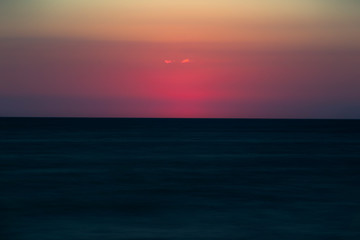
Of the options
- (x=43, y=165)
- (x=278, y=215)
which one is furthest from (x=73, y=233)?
(x=43, y=165)

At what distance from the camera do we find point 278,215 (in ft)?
29.6

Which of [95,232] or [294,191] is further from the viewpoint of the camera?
[294,191]

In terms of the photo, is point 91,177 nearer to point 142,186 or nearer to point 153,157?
point 142,186

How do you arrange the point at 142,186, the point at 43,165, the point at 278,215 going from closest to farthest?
the point at 278,215 < the point at 142,186 < the point at 43,165

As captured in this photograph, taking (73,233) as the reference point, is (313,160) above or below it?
above

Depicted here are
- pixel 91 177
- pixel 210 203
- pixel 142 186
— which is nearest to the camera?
pixel 210 203

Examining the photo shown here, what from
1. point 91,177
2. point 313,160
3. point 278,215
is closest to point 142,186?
point 91,177

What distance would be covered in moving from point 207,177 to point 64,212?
21.0 ft

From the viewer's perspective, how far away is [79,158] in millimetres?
21312

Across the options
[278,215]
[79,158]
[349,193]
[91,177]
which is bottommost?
[278,215]

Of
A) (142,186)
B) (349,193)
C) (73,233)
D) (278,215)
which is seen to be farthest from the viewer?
(142,186)

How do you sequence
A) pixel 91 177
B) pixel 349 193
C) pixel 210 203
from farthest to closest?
1. pixel 91 177
2. pixel 349 193
3. pixel 210 203

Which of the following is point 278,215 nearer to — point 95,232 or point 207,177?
point 95,232

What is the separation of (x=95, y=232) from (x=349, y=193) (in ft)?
22.8
